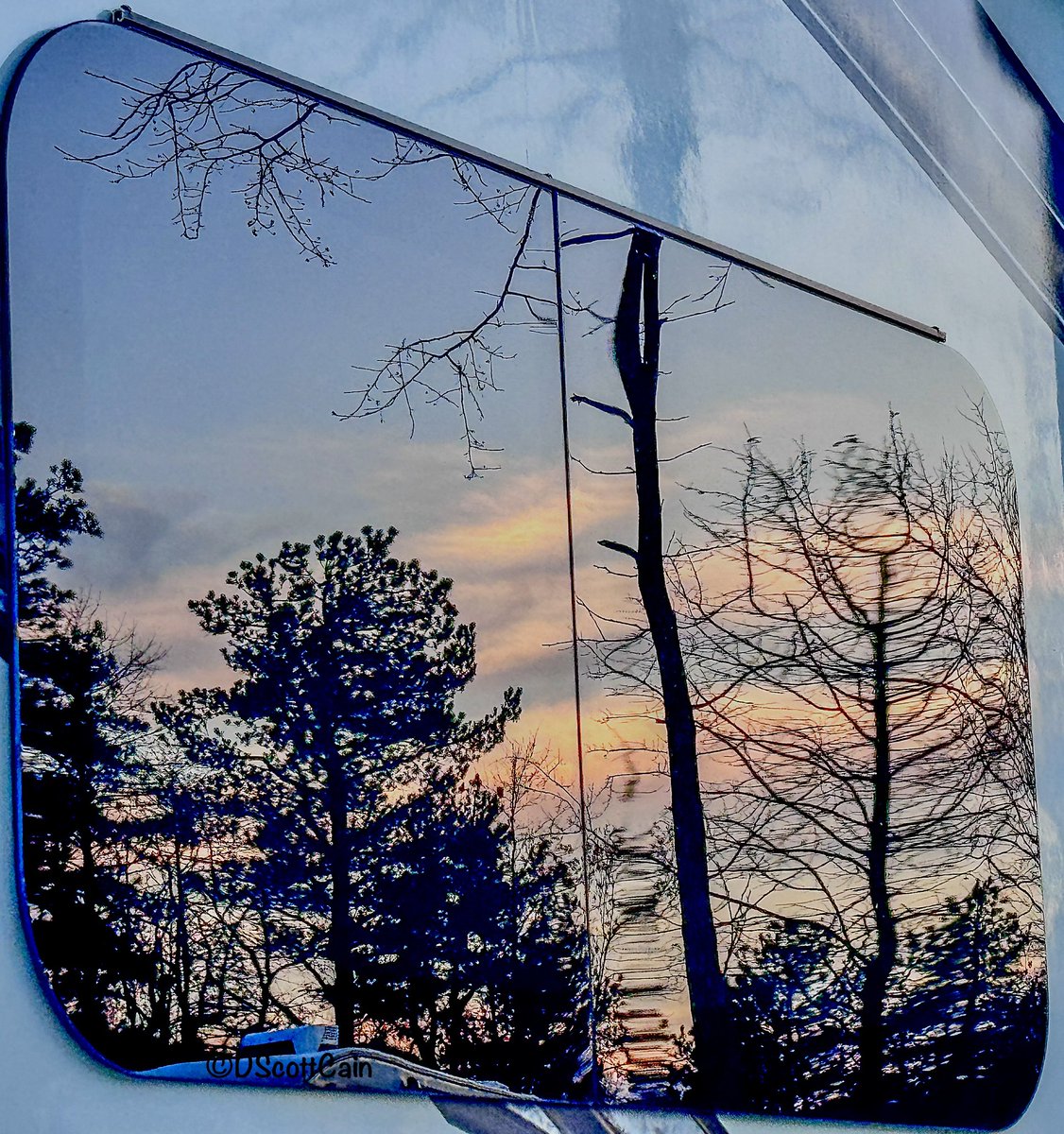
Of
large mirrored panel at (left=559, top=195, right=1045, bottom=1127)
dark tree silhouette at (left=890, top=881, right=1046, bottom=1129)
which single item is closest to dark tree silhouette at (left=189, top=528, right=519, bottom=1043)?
large mirrored panel at (left=559, top=195, right=1045, bottom=1127)

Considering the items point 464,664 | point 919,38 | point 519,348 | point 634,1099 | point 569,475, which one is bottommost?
point 634,1099

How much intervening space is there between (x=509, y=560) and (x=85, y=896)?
61cm

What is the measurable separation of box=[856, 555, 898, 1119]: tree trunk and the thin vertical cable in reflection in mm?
523

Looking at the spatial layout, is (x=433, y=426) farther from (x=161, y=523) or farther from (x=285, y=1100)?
(x=285, y=1100)

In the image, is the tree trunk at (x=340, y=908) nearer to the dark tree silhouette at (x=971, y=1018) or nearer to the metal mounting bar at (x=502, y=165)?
the metal mounting bar at (x=502, y=165)

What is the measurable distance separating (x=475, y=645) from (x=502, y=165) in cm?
59

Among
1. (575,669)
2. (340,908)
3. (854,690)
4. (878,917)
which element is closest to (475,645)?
(575,669)

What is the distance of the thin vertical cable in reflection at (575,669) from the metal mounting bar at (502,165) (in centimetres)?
8

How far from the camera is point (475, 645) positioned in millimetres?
1456

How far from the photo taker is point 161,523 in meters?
1.21

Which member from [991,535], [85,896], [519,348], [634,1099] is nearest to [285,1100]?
[85,896]

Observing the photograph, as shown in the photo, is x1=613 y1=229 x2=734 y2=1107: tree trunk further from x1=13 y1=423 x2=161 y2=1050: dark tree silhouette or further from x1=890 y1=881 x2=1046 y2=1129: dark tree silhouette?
x1=13 y1=423 x2=161 y2=1050: dark tree silhouette

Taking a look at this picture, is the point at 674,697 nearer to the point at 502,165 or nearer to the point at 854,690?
the point at 854,690

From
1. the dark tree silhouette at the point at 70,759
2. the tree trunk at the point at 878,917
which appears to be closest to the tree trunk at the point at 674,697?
the tree trunk at the point at 878,917
